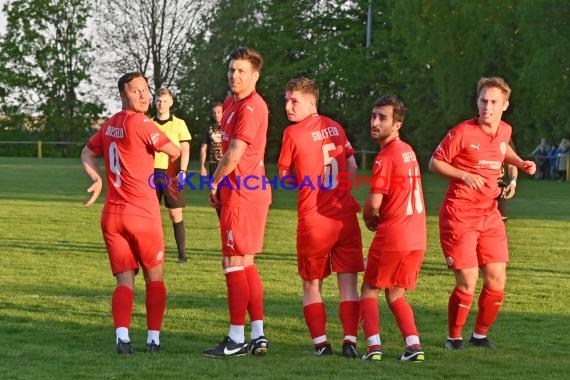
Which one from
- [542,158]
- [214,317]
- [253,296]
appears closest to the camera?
[253,296]

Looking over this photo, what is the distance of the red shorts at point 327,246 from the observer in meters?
8.18

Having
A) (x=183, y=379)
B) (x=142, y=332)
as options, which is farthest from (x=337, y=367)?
(x=142, y=332)

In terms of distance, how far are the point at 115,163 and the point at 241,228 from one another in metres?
1.05

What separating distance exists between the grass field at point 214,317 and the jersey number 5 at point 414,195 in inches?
42.6

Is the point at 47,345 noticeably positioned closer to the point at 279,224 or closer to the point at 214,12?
the point at 279,224

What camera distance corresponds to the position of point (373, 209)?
794 cm

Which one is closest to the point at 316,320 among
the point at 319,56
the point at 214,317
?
the point at 214,317

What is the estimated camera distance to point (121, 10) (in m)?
69.9

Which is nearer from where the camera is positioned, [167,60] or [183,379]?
[183,379]

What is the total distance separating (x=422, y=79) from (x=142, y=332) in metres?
50.5

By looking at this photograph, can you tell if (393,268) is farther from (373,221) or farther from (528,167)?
(528,167)

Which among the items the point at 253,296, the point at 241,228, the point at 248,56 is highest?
the point at 248,56

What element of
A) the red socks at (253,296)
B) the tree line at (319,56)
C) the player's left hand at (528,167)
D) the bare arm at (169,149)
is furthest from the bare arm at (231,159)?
the tree line at (319,56)

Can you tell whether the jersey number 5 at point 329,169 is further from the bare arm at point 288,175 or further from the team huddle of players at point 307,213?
the bare arm at point 288,175
